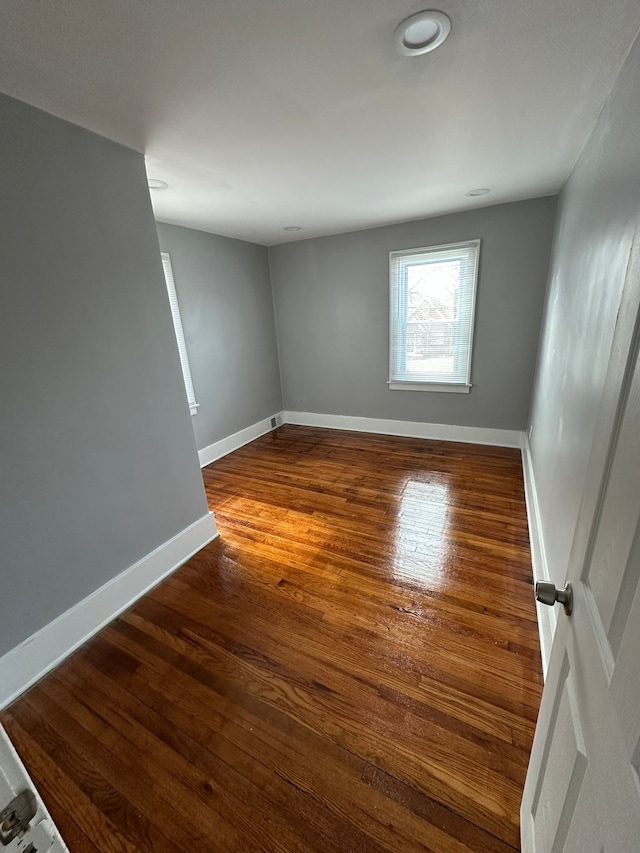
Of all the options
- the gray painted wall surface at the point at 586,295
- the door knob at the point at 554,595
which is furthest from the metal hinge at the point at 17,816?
the gray painted wall surface at the point at 586,295

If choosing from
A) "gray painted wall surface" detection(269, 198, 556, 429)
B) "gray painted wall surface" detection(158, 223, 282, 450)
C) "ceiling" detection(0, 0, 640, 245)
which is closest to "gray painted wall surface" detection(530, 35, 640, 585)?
"ceiling" detection(0, 0, 640, 245)

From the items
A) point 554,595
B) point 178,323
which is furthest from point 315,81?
point 178,323

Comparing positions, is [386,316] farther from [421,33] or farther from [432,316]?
[421,33]

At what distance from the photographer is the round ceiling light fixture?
1.04 meters

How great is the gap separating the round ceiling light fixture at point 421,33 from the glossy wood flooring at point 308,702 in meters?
2.32

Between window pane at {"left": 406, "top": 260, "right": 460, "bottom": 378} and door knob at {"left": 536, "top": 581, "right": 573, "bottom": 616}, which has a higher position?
window pane at {"left": 406, "top": 260, "right": 460, "bottom": 378}

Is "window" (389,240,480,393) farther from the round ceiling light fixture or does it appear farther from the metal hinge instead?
the metal hinge

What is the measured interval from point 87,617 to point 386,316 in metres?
3.63

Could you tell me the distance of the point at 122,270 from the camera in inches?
66.8

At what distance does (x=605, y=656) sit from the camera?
0.53 meters

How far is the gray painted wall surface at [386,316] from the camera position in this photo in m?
3.14

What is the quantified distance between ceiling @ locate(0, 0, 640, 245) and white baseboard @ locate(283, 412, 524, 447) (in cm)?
234

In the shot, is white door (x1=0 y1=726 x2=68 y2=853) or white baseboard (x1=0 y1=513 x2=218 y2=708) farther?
white baseboard (x1=0 y1=513 x2=218 y2=708)

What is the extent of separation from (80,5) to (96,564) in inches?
81.7
